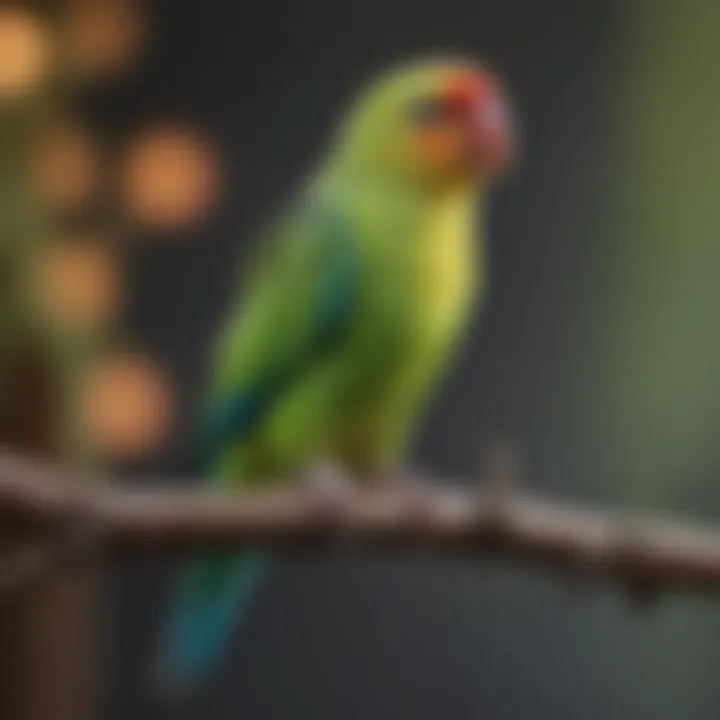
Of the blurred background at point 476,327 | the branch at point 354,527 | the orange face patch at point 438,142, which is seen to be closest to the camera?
the branch at point 354,527

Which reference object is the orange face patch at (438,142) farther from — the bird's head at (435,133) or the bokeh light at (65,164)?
the bokeh light at (65,164)

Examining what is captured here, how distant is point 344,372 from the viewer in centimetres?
84

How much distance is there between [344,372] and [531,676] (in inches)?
9.7

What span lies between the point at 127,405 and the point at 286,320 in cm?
15

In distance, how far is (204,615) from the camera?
918 millimetres

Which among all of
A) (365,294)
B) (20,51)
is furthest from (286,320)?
(20,51)

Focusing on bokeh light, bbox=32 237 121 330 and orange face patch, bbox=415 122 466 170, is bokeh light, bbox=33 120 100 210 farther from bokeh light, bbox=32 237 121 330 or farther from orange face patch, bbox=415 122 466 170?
orange face patch, bbox=415 122 466 170

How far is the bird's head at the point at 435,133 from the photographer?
0.84 meters

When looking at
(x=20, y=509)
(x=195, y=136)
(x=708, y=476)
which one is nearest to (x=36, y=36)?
(x=195, y=136)

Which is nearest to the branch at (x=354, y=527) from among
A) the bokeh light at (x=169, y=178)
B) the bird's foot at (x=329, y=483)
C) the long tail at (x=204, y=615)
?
the bird's foot at (x=329, y=483)

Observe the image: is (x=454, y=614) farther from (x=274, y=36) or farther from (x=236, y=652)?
(x=274, y=36)

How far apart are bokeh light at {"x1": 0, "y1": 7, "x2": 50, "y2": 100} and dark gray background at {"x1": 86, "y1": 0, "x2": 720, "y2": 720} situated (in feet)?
0.14

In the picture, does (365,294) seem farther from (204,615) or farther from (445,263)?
(204,615)

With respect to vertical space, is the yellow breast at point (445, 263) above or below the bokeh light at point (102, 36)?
below
